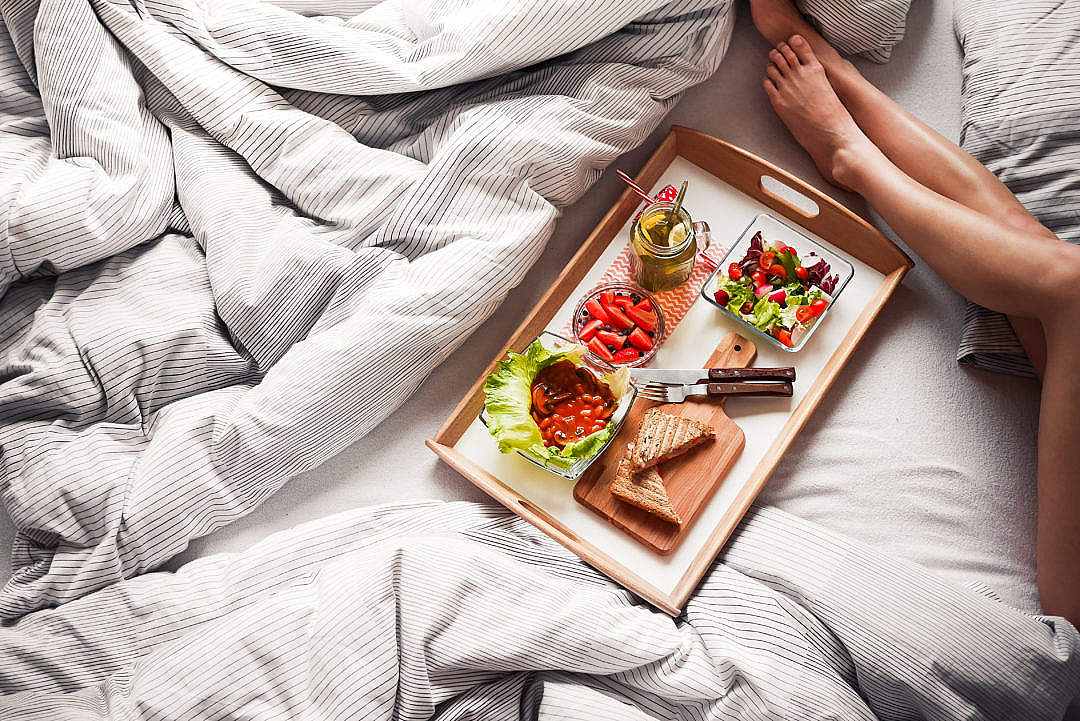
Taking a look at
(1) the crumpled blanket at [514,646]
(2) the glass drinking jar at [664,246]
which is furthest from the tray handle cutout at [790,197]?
(1) the crumpled blanket at [514,646]

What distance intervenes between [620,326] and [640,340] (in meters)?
0.03

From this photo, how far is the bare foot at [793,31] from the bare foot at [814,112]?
2 cm

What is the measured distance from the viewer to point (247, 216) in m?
1.10

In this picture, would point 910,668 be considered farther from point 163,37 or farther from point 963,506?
point 163,37

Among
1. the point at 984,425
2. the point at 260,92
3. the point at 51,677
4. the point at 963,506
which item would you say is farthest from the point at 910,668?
the point at 260,92

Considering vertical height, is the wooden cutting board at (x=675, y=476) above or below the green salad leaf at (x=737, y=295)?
below

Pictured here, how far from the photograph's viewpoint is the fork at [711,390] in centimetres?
106

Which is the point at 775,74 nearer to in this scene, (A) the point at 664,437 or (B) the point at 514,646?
(A) the point at 664,437

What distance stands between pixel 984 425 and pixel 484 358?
2.34ft

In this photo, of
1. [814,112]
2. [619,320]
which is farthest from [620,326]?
[814,112]

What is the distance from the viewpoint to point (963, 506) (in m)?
1.05

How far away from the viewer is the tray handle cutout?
1.14m

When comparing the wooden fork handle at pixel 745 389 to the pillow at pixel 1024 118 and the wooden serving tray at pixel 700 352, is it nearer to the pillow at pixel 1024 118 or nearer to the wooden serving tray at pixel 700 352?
the wooden serving tray at pixel 700 352

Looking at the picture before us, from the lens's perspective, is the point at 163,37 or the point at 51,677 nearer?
the point at 51,677
